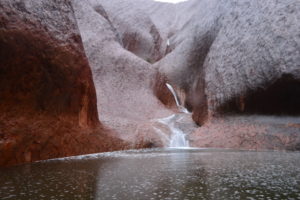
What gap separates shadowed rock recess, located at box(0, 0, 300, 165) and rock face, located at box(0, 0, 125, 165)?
1.0 inches

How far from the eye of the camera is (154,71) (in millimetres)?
20594

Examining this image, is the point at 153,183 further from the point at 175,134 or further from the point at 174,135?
the point at 175,134

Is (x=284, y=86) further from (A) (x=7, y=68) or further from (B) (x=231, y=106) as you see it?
(A) (x=7, y=68)

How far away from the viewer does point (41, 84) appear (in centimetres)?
818

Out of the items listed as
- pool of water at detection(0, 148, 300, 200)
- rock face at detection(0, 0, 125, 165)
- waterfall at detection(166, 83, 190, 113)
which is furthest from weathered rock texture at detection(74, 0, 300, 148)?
pool of water at detection(0, 148, 300, 200)

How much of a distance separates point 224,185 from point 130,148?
8.30 metres

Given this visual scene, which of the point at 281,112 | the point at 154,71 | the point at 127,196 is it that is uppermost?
the point at 154,71

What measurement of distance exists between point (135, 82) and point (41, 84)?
10.9m

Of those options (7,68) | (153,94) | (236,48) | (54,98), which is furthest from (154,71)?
(7,68)

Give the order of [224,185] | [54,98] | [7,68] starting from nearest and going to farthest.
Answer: [224,185]
[7,68]
[54,98]

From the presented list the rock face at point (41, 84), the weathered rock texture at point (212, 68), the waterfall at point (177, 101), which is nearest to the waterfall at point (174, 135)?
the weathered rock texture at point (212, 68)

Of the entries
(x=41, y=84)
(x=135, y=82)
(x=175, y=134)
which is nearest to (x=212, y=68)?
(x=175, y=134)

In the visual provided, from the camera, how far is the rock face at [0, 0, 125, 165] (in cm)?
718

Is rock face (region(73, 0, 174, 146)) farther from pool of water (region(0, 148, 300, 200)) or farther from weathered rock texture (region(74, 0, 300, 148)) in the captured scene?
pool of water (region(0, 148, 300, 200))
